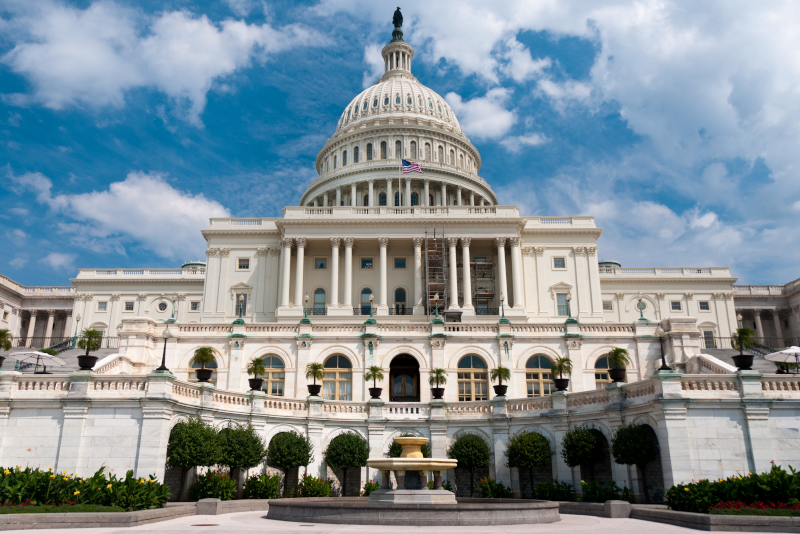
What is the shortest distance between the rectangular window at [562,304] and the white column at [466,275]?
10.6 m

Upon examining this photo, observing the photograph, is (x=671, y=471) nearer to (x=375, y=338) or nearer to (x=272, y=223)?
(x=375, y=338)

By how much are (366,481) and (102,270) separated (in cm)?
7533

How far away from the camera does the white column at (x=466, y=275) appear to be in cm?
7012

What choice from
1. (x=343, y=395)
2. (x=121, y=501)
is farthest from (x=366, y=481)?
(x=121, y=501)

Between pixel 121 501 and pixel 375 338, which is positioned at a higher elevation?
pixel 375 338

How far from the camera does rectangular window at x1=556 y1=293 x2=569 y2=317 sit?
7475 centimetres

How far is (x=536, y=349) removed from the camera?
4488 centimetres

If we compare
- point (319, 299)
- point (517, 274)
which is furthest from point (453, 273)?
point (319, 299)

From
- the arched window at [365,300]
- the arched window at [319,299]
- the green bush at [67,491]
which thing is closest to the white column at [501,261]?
the arched window at [365,300]

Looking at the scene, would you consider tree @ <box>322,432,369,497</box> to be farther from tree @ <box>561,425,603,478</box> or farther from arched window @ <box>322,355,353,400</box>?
tree @ <box>561,425,603,478</box>

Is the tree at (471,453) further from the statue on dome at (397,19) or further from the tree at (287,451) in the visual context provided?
the statue on dome at (397,19)

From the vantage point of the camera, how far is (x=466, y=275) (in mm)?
72750

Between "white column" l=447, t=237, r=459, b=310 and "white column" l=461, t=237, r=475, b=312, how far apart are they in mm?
987

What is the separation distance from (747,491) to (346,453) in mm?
18731
